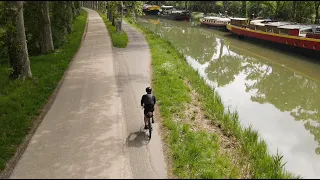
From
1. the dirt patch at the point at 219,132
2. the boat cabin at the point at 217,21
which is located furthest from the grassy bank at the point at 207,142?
the boat cabin at the point at 217,21

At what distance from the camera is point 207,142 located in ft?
33.0

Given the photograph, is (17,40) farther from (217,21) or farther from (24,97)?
(217,21)

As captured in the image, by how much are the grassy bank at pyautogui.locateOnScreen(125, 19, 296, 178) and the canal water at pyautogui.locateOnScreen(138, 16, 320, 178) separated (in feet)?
4.85

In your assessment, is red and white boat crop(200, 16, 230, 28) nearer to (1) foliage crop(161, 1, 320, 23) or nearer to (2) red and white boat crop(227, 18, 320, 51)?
(1) foliage crop(161, 1, 320, 23)

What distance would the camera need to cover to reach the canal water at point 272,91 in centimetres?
1166

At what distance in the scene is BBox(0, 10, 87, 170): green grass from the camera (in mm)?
9986

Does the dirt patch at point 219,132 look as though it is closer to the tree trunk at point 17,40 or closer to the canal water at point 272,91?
the canal water at point 272,91

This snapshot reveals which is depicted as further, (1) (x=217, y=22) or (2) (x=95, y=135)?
(1) (x=217, y=22)

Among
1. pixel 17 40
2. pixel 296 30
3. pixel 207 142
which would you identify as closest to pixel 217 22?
pixel 296 30

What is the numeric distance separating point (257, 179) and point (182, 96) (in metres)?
6.69

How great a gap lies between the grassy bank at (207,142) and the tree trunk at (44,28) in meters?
10.0

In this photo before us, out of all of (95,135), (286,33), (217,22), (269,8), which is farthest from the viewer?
(269,8)

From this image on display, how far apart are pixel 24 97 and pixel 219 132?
27.3 feet

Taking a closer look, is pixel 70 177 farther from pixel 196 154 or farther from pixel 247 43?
pixel 247 43
